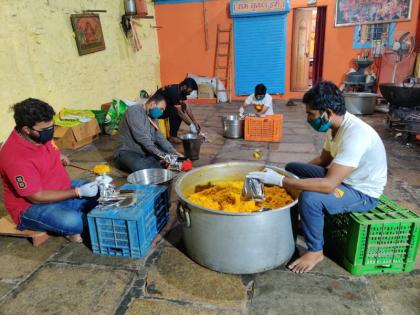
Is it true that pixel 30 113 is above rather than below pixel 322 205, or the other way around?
above

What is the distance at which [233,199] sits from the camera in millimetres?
2531

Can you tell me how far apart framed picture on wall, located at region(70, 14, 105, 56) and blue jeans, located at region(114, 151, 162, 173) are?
3.61 metres

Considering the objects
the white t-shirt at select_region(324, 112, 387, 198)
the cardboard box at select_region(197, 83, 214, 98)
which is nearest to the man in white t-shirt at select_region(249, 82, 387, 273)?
the white t-shirt at select_region(324, 112, 387, 198)

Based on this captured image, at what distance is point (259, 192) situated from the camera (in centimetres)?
251

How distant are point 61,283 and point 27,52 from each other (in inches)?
174

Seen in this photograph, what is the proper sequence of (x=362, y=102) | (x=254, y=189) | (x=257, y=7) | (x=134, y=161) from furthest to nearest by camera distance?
(x=257, y=7), (x=362, y=102), (x=134, y=161), (x=254, y=189)

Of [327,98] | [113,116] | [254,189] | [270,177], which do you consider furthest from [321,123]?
[113,116]

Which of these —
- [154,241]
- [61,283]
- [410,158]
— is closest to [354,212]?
[154,241]

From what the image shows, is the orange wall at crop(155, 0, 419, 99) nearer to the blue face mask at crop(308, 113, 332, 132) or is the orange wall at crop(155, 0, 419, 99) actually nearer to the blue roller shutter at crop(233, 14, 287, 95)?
the blue roller shutter at crop(233, 14, 287, 95)

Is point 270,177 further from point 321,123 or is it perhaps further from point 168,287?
point 168,287

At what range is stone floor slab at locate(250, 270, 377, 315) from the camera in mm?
2020

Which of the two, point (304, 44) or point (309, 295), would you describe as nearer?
point (309, 295)

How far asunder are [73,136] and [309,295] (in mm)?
4691

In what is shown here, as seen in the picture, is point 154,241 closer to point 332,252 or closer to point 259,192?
point 259,192
